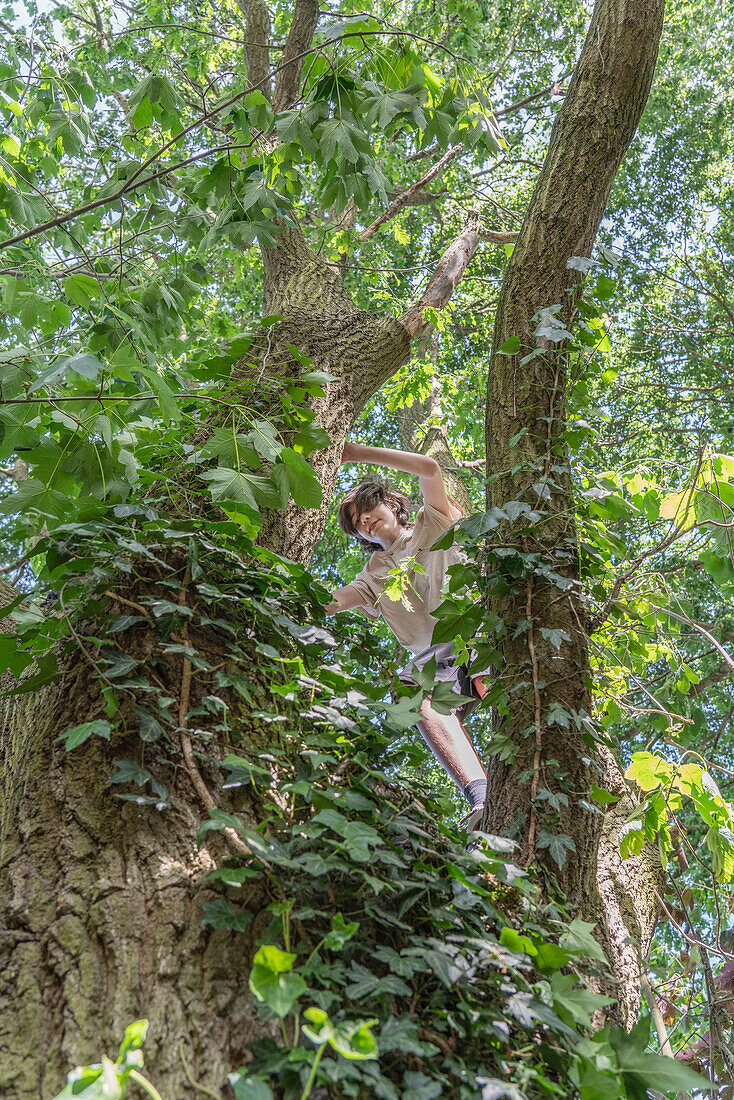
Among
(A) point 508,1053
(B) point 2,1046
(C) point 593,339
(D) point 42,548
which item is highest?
(C) point 593,339

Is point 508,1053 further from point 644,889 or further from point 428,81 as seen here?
point 428,81

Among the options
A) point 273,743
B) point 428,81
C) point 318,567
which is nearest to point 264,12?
point 428,81

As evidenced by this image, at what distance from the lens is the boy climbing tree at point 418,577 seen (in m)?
2.93

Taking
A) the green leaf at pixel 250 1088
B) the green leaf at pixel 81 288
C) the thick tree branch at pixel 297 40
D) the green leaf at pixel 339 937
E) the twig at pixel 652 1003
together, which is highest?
the thick tree branch at pixel 297 40

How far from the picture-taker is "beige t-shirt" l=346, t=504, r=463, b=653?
3.05 metres

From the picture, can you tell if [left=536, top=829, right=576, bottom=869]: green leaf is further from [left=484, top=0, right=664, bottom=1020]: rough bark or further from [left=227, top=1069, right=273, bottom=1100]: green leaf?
[left=227, top=1069, right=273, bottom=1100]: green leaf

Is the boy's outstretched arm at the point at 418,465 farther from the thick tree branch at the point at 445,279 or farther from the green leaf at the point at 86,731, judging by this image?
the green leaf at the point at 86,731

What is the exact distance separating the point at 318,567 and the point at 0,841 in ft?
26.7

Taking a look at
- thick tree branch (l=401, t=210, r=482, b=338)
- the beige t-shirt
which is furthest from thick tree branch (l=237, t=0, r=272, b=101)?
the beige t-shirt

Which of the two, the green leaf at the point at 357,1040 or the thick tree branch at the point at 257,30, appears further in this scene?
the thick tree branch at the point at 257,30

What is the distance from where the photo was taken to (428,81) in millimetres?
2459

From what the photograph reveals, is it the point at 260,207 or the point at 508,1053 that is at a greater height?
the point at 260,207

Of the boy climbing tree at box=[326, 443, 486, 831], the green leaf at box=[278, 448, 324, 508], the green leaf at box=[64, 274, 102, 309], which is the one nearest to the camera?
the green leaf at box=[278, 448, 324, 508]

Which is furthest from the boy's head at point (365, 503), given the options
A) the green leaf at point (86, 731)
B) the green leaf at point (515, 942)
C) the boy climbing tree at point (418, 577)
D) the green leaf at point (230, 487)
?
the green leaf at point (515, 942)
